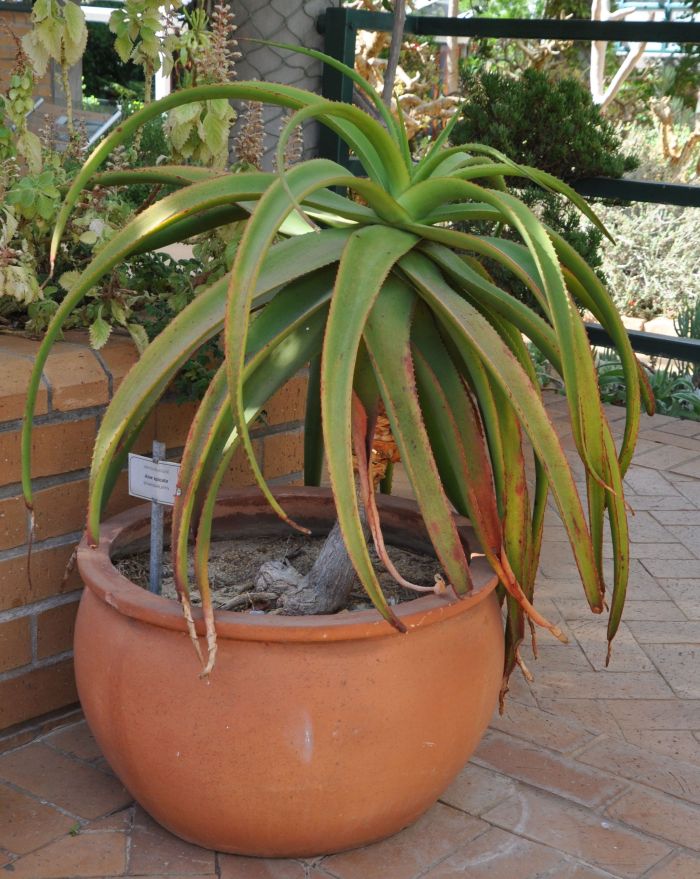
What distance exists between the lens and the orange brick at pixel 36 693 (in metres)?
2.46

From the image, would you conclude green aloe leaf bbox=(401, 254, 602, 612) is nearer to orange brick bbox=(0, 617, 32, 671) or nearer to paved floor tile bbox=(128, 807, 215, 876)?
paved floor tile bbox=(128, 807, 215, 876)

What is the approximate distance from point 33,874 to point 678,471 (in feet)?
10.9

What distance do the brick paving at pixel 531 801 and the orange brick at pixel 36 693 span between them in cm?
6

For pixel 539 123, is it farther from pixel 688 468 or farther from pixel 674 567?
pixel 674 567

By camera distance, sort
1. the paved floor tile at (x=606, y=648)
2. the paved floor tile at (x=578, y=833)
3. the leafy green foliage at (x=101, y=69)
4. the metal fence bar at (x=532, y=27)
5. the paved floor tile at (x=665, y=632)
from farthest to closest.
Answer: the leafy green foliage at (x=101, y=69) < the metal fence bar at (x=532, y=27) < the paved floor tile at (x=665, y=632) < the paved floor tile at (x=606, y=648) < the paved floor tile at (x=578, y=833)

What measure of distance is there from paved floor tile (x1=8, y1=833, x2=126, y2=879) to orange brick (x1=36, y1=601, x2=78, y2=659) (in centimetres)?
48

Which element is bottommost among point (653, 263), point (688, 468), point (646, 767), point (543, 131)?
point (688, 468)

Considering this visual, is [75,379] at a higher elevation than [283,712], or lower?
higher

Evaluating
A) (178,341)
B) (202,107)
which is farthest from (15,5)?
(178,341)

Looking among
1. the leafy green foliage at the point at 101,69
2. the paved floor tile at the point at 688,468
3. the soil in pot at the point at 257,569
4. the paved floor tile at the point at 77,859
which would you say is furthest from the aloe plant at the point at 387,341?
the leafy green foliage at the point at 101,69

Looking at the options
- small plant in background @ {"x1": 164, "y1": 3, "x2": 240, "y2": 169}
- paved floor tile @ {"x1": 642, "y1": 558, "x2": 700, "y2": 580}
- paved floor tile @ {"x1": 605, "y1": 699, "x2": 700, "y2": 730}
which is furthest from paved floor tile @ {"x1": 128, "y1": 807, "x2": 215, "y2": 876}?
paved floor tile @ {"x1": 642, "y1": 558, "x2": 700, "y2": 580}

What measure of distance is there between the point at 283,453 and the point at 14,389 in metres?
0.80

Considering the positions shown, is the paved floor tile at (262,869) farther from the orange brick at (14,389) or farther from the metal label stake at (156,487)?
→ the orange brick at (14,389)

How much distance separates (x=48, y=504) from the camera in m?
2.45
